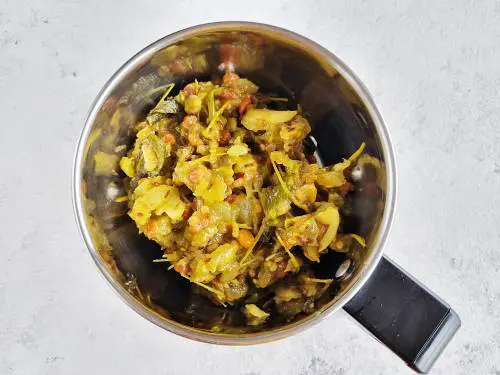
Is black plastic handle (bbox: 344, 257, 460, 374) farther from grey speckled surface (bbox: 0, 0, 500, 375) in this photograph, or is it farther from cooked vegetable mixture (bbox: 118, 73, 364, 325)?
grey speckled surface (bbox: 0, 0, 500, 375)

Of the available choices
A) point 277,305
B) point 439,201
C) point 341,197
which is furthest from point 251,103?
point 439,201

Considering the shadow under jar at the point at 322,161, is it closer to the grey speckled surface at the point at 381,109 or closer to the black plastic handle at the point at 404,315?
the black plastic handle at the point at 404,315

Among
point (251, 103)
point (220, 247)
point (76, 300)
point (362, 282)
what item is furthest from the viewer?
point (76, 300)

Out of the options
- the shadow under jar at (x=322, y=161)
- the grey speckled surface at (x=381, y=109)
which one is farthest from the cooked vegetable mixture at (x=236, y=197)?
the grey speckled surface at (x=381, y=109)

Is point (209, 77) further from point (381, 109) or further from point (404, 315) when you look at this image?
point (404, 315)

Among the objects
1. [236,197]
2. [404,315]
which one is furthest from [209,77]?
[404,315]

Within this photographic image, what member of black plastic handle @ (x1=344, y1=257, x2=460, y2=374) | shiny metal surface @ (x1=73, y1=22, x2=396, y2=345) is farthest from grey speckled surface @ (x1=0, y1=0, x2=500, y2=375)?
black plastic handle @ (x1=344, y1=257, x2=460, y2=374)

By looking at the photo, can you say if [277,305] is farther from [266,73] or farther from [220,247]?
[266,73]
